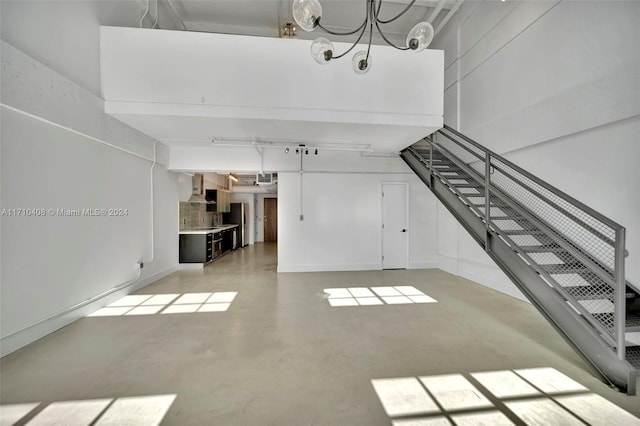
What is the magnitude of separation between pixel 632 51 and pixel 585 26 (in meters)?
0.78

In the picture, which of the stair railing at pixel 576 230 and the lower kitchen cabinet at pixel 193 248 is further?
the lower kitchen cabinet at pixel 193 248

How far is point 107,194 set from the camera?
150 inches

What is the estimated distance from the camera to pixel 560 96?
342 cm

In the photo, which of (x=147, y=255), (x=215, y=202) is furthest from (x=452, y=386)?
(x=215, y=202)

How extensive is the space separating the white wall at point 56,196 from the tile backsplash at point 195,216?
8.84 ft

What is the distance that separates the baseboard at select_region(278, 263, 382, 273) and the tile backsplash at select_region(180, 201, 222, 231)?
3.26 metres

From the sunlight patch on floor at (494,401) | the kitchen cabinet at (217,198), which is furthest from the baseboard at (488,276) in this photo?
the kitchen cabinet at (217,198)

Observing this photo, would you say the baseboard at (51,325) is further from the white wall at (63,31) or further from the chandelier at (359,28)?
the chandelier at (359,28)

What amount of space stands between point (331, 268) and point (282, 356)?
393 cm

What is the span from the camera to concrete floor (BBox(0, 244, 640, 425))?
1.93 metres

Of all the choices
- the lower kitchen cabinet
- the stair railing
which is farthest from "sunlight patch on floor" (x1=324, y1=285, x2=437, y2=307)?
the lower kitchen cabinet

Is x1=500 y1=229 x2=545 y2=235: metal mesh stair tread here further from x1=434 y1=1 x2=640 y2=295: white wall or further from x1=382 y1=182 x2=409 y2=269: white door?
x1=382 y1=182 x2=409 y2=269: white door

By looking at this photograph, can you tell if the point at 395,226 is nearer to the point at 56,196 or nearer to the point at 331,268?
the point at 331,268

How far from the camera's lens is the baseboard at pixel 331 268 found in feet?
20.7
